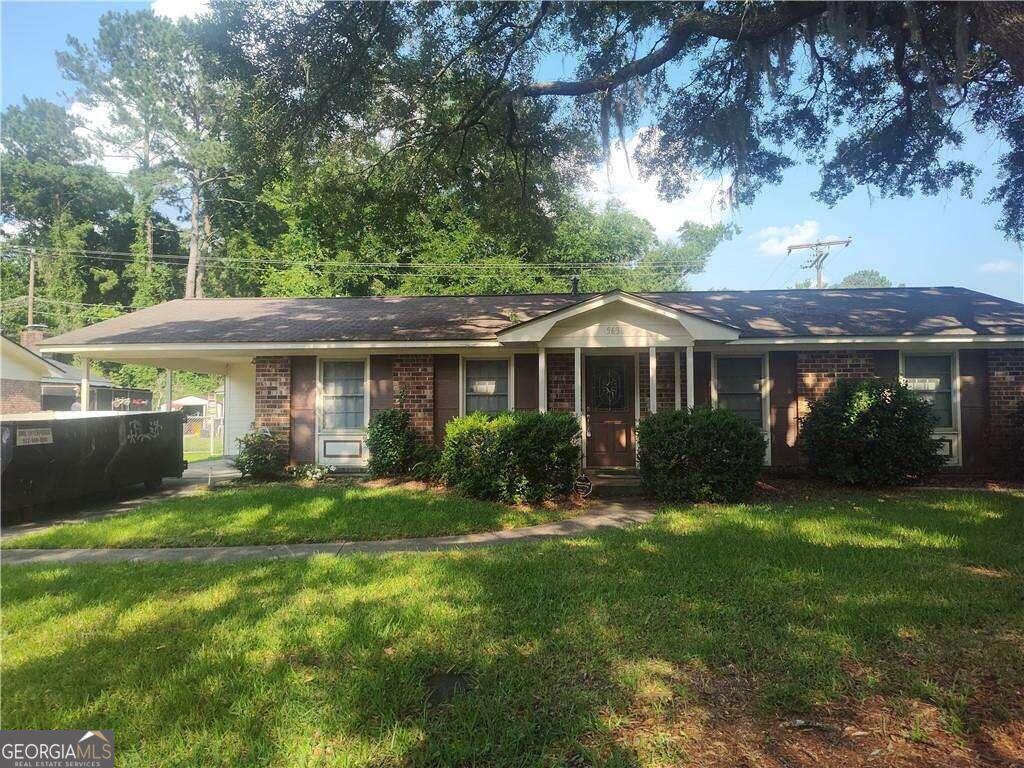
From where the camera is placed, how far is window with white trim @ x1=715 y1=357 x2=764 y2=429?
10.8 m

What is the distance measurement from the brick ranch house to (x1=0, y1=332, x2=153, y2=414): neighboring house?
1514 centimetres

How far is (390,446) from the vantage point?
1030 cm

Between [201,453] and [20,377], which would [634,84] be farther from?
[20,377]

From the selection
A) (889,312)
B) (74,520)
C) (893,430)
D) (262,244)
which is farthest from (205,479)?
(262,244)

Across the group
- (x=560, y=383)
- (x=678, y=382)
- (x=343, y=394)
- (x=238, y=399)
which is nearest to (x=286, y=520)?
(x=343, y=394)

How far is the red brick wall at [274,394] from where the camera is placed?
36.3 ft

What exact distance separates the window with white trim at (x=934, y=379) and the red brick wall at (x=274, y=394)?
41.6ft

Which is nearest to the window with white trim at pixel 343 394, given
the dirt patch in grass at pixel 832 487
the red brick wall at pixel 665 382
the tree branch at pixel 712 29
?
the red brick wall at pixel 665 382

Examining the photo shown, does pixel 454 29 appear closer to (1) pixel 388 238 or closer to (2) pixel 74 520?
(1) pixel 388 238

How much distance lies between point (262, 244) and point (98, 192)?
12464mm

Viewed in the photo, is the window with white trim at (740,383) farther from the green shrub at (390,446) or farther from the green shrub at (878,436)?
the green shrub at (390,446)

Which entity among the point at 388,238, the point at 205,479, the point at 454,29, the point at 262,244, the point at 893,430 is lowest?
the point at 205,479

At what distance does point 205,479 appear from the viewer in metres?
11.1

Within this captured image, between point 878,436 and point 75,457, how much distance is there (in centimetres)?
1253
